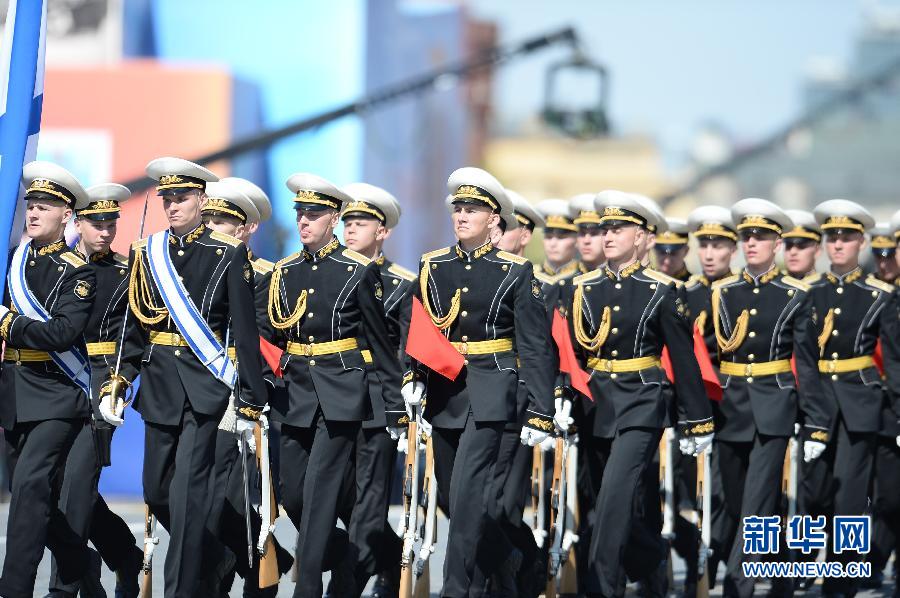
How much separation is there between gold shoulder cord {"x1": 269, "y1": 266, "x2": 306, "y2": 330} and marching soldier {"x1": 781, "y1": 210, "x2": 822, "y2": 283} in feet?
10.9

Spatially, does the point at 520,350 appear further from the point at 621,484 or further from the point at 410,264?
the point at 410,264

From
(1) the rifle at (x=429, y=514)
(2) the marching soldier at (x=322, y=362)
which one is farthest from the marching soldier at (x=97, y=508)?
(1) the rifle at (x=429, y=514)

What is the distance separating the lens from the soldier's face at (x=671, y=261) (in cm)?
1266

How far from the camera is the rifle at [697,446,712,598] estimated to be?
1030cm

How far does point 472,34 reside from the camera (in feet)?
165

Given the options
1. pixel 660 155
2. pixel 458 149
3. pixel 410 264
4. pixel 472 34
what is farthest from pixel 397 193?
pixel 660 155

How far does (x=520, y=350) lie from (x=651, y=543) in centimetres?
137

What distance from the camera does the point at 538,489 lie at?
10727 mm

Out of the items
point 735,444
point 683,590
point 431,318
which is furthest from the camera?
point 683,590

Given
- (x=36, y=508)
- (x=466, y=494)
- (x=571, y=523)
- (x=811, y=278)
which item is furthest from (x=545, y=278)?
(x=36, y=508)

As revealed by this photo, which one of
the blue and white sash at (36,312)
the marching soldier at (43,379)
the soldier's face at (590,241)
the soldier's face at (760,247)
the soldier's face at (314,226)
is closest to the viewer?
the marching soldier at (43,379)

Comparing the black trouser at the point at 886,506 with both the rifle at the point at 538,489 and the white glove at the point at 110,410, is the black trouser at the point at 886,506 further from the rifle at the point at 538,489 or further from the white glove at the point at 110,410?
the white glove at the point at 110,410

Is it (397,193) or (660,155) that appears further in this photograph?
(660,155)

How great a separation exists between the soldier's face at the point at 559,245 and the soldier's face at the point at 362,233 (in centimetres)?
206
